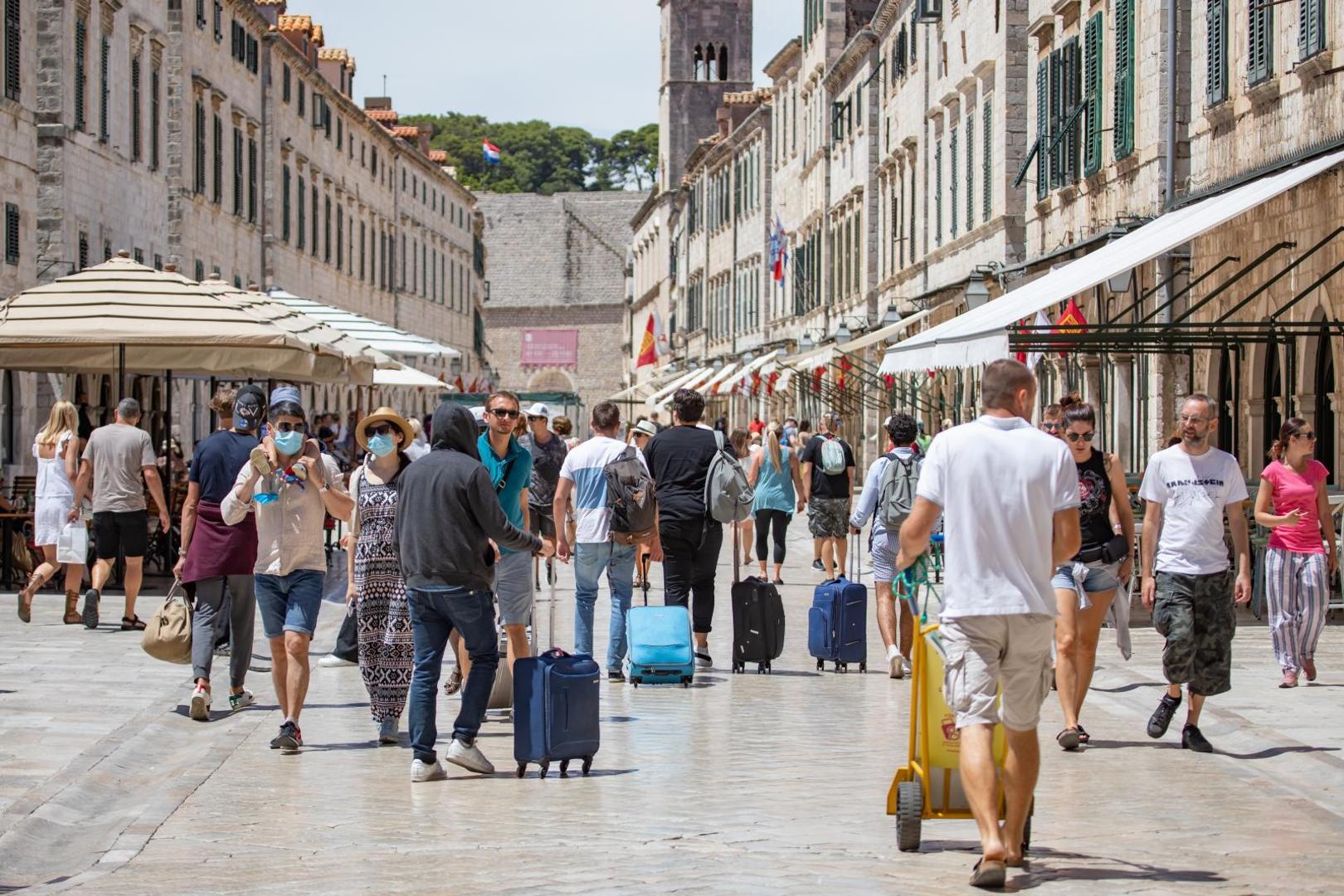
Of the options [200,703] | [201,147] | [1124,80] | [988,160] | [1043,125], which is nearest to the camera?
[200,703]

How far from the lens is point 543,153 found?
155 metres

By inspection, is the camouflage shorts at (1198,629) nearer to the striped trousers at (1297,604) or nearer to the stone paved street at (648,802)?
the stone paved street at (648,802)

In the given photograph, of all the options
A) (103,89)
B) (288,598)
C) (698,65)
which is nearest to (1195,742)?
(288,598)

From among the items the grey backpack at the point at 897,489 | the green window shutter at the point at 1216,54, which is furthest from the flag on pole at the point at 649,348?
the grey backpack at the point at 897,489

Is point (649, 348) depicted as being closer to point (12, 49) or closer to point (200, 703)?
point (12, 49)

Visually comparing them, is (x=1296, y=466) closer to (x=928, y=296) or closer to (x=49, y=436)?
(x=49, y=436)

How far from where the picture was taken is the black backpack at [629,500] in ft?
42.9

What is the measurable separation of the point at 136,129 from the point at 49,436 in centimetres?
1965

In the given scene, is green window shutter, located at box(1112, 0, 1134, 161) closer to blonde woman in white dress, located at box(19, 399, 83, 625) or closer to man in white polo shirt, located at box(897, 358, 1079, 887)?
blonde woman in white dress, located at box(19, 399, 83, 625)

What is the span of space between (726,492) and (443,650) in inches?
163

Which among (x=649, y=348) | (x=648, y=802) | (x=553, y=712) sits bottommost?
(x=648, y=802)

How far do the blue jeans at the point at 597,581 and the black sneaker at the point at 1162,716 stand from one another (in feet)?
11.8

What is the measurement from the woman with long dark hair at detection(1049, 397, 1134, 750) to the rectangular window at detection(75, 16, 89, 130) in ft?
74.7

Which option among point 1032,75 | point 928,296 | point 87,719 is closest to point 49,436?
point 87,719
